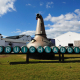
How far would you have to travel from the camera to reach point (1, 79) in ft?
27.1

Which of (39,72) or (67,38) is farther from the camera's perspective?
(67,38)

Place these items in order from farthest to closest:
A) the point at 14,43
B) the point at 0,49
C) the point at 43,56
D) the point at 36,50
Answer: the point at 14,43 → the point at 43,56 → the point at 36,50 → the point at 0,49

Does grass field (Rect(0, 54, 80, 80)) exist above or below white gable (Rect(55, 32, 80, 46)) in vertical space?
below

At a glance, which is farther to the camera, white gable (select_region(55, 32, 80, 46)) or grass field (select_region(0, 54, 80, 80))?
white gable (select_region(55, 32, 80, 46))

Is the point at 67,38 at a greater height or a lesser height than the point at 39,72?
greater

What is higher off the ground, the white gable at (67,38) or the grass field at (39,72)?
the white gable at (67,38)

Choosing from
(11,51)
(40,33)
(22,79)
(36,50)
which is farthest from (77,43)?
(22,79)

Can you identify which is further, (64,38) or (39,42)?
(64,38)

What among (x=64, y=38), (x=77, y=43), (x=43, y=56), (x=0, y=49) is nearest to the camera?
(x=0, y=49)

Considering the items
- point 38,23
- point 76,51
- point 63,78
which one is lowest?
point 63,78

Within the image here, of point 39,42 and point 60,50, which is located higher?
point 39,42

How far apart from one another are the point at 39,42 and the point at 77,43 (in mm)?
30412

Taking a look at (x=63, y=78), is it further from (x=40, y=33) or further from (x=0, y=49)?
(x=40, y=33)

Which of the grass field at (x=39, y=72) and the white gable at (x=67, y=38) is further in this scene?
the white gable at (x=67, y=38)
